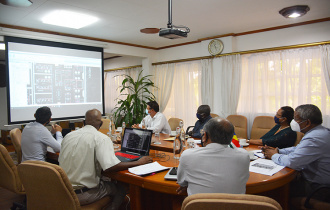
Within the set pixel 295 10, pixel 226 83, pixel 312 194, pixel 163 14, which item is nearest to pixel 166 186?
pixel 312 194

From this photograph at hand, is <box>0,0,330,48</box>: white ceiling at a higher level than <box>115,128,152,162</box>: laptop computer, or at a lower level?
higher

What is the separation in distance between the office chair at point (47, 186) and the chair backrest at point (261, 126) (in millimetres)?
3426

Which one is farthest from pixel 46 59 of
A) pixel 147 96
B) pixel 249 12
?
pixel 249 12

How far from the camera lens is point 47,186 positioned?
165cm

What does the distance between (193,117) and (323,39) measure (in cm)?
297

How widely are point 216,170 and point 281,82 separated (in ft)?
11.9

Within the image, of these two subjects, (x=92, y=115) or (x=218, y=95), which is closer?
(x=92, y=115)

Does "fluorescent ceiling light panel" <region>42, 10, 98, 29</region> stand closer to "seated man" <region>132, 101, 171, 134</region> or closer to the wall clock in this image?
"seated man" <region>132, 101, 171, 134</region>

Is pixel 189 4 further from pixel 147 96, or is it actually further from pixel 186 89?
pixel 147 96

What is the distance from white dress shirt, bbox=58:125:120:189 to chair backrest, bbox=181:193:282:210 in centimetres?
107

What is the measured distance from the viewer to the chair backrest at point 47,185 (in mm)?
1602

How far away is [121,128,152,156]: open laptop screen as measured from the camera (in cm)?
247

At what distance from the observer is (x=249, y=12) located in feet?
12.1

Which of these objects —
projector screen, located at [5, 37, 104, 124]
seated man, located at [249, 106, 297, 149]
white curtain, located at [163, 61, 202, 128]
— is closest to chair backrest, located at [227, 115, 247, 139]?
white curtain, located at [163, 61, 202, 128]
